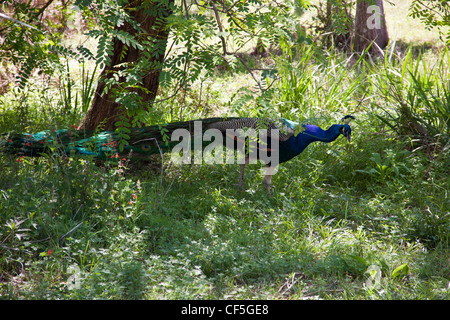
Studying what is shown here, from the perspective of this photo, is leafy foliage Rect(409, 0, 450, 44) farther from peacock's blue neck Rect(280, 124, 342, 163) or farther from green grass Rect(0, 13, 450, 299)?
peacock's blue neck Rect(280, 124, 342, 163)

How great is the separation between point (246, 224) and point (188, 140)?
3.91 ft

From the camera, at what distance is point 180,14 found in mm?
3111

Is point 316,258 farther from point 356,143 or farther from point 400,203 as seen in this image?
point 356,143

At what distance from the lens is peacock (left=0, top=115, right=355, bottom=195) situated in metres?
4.16

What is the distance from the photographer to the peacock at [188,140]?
4.16 metres

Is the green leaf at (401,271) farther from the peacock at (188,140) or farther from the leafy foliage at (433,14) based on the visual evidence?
the leafy foliage at (433,14)

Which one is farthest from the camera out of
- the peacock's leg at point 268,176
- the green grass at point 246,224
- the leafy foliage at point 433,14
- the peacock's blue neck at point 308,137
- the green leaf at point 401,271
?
the peacock's leg at point 268,176

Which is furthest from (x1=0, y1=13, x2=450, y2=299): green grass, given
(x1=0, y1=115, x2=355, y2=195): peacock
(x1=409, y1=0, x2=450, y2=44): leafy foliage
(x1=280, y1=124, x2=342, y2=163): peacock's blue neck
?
(x1=409, y1=0, x2=450, y2=44): leafy foliage

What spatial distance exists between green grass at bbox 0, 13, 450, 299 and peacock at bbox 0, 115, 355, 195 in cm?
24

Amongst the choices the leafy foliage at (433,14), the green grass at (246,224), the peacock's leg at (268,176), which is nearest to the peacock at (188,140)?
the peacock's leg at (268,176)

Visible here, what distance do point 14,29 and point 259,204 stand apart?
3101 millimetres

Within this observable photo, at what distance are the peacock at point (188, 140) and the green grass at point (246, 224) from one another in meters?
0.24

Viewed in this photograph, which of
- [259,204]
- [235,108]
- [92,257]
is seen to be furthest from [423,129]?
[92,257]

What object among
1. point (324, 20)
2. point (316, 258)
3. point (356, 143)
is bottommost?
point (316, 258)
